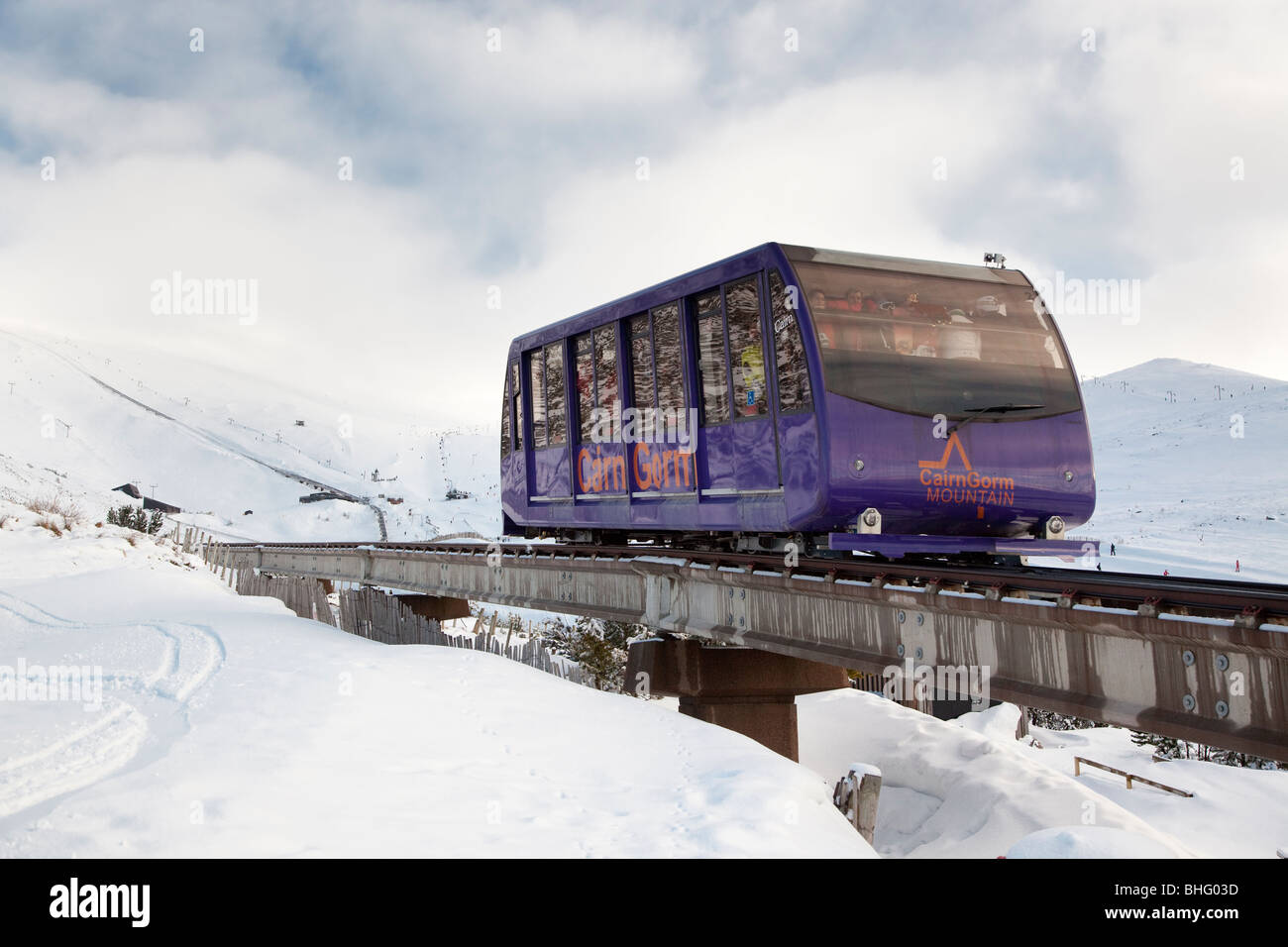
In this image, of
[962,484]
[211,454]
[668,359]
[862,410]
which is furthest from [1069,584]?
[211,454]

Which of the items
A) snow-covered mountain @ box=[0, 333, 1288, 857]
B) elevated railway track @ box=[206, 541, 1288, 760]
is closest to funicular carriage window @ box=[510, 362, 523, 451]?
elevated railway track @ box=[206, 541, 1288, 760]

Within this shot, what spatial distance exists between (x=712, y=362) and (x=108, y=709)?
6.45 metres

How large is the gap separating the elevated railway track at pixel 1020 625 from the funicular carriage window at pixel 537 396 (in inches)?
95.4

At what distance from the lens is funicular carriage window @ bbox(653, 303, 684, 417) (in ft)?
35.8

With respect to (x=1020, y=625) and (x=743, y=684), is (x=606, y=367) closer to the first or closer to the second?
(x=743, y=684)

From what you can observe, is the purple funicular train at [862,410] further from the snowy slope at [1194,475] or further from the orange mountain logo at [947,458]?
the snowy slope at [1194,475]

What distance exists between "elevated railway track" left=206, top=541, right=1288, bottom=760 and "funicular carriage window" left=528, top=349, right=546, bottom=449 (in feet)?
7.95

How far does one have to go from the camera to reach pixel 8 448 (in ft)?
214

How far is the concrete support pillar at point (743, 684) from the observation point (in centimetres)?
1180

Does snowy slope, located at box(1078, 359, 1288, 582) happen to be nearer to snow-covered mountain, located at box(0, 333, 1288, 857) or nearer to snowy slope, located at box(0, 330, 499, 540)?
snow-covered mountain, located at box(0, 333, 1288, 857)

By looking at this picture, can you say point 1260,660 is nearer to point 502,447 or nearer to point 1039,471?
point 1039,471
